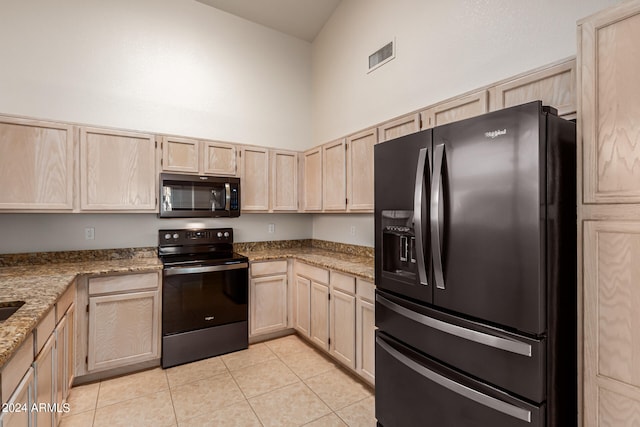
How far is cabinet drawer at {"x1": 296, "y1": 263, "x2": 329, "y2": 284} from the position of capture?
302cm

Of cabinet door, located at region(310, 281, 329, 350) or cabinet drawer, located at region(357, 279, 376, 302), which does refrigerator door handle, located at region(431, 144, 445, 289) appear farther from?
cabinet door, located at region(310, 281, 329, 350)

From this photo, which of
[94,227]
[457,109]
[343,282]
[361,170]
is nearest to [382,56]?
[361,170]

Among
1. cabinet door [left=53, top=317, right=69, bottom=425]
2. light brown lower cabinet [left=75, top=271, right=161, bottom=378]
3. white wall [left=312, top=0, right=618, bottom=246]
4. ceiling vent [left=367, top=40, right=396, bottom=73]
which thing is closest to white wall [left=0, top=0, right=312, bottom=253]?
white wall [left=312, top=0, right=618, bottom=246]

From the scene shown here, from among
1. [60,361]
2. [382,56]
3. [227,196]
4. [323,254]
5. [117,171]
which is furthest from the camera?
[323,254]

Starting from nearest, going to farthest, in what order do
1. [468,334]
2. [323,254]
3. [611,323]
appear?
[611,323] → [468,334] → [323,254]

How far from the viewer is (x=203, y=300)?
3037 mm

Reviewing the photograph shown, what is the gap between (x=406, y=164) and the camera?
175cm

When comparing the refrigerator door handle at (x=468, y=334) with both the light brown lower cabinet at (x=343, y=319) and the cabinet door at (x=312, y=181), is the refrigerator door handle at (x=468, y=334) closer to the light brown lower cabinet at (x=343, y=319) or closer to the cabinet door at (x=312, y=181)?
the light brown lower cabinet at (x=343, y=319)

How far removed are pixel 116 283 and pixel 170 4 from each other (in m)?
3.07

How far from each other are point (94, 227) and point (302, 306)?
7.50 ft

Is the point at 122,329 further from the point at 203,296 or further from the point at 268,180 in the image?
the point at 268,180

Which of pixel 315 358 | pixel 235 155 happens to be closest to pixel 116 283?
pixel 235 155

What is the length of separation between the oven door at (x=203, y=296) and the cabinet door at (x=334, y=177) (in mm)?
1136

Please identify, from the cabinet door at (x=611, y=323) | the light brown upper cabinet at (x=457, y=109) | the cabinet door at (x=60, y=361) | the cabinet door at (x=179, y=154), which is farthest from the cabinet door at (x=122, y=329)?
the cabinet door at (x=611, y=323)
